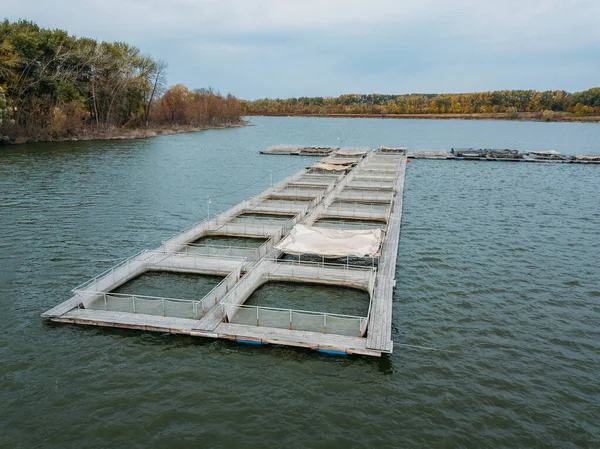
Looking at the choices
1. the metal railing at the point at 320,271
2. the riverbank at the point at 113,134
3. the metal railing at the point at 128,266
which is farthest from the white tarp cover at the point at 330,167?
the riverbank at the point at 113,134

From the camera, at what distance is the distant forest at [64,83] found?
9312 centimetres

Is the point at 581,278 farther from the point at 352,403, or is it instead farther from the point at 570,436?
the point at 352,403

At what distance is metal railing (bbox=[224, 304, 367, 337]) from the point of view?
22.8 meters

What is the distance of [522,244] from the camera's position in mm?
39438

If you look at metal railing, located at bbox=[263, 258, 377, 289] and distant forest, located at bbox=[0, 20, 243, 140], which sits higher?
distant forest, located at bbox=[0, 20, 243, 140]

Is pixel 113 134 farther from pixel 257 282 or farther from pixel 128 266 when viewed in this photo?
pixel 257 282

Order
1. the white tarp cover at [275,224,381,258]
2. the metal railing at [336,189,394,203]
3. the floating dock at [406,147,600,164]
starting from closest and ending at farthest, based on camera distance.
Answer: the white tarp cover at [275,224,381,258], the metal railing at [336,189,394,203], the floating dock at [406,147,600,164]

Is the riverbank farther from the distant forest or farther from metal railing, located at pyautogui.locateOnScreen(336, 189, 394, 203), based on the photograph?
metal railing, located at pyautogui.locateOnScreen(336, 189, 394, 203)

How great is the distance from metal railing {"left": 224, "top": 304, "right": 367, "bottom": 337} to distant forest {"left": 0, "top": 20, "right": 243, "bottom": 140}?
87219 mm

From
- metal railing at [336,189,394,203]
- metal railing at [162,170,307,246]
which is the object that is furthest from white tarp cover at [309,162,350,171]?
metal railing at [162,170,307,246]

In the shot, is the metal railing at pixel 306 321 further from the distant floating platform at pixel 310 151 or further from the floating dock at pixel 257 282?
the distant floating platform at pixel 310 151

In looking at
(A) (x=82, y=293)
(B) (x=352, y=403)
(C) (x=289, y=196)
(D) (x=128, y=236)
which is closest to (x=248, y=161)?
(C) (x=289, y=196)

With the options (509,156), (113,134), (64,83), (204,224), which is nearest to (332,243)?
(204,224)

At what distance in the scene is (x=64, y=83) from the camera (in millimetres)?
101375
